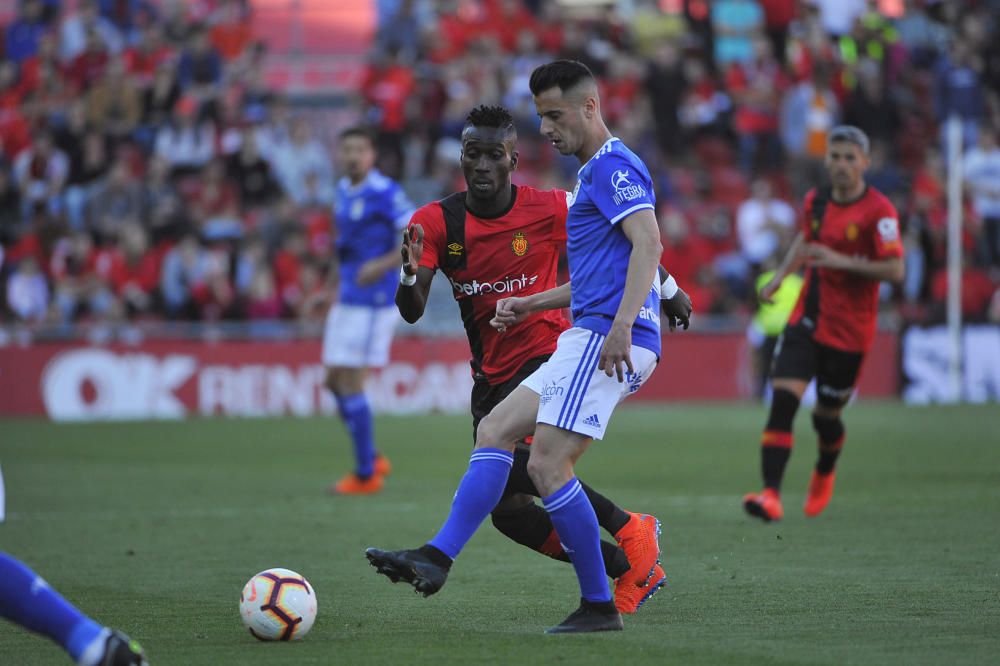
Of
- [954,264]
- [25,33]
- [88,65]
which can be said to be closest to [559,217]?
[954,264]

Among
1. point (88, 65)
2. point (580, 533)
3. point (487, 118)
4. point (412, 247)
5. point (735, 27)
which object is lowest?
point (580, 533)

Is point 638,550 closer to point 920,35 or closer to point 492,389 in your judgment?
point 492,389

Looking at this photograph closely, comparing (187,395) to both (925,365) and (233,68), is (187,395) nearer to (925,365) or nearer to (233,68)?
(233,68)

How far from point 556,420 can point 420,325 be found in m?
16.4

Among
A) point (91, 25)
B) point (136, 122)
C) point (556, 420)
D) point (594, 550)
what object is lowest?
point (594, 550)

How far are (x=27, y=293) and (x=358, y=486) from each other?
9911 millimetres

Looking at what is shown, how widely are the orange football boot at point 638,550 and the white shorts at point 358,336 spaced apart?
5770 mm

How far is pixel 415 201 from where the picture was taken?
2322cm

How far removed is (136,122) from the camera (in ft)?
76.2

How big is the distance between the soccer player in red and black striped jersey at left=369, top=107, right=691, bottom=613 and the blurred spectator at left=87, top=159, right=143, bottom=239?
15311 millimetres

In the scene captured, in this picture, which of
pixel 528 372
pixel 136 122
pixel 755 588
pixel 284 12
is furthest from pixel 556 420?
pixel 284 12

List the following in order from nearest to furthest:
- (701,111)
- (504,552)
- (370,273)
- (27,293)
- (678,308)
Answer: (678,308)
(504,552)
(370,273)
(27,293)
(701,111)

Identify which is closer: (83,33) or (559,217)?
(559,217)

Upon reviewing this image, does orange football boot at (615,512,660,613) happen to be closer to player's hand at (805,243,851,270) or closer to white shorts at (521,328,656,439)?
white shorts at (521,328,656,439)
